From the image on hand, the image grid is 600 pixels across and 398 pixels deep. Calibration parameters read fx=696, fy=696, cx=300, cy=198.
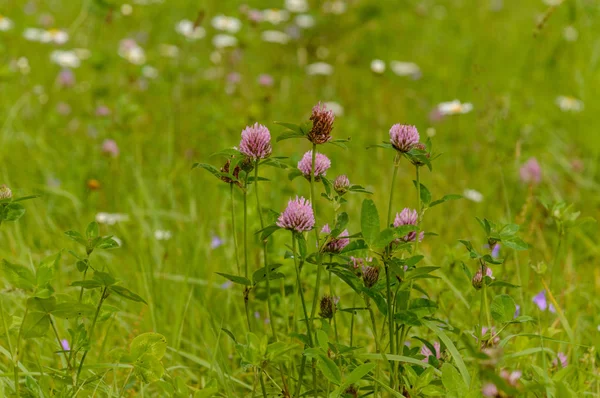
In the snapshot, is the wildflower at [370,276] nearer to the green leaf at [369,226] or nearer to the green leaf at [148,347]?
the green leaf at [369,226]

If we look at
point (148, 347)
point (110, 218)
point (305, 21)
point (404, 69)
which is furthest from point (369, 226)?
point (305, 21)

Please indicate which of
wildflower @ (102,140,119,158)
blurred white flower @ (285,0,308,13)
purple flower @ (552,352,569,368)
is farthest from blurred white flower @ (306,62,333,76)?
purple flower @ (552,352,569,368)

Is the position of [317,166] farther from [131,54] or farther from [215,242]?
[131,54]

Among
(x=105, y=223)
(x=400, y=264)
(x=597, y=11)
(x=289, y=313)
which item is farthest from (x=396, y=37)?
(x=400, y=264)

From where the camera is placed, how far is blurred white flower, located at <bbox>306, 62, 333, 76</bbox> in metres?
3.90

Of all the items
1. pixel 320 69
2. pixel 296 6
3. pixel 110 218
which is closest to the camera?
pixel 110 218

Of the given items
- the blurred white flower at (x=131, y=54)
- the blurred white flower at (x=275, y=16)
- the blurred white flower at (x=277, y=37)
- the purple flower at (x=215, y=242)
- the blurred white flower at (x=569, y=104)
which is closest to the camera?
the purple flower at (x=215, y=242)

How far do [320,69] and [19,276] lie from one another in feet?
9.92

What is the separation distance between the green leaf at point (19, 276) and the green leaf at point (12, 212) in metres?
0.07

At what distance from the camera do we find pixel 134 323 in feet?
5.29

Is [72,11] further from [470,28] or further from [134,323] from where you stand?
[134,323]

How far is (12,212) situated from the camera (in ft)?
3.56

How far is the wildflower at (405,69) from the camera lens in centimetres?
398

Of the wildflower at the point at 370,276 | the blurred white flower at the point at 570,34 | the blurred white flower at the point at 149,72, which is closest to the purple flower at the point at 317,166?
the wildflower at the point at 370,276
